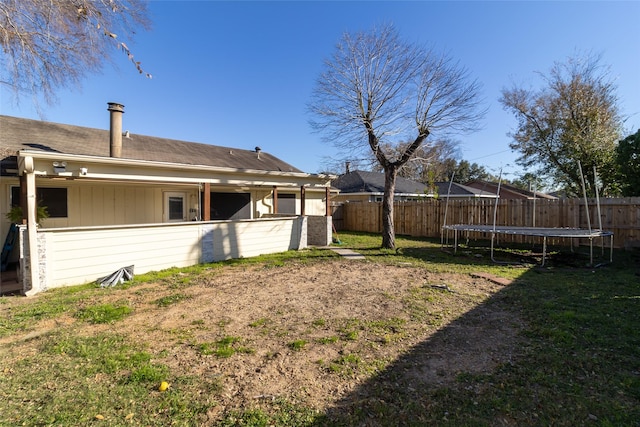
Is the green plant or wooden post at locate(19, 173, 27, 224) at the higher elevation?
wooden post at locate(19, 173, 27, 224)

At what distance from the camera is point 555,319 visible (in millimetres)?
4223

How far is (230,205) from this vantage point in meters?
12.6

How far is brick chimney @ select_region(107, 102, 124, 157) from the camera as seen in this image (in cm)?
967

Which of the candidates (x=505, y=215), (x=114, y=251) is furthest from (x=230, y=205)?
(x=505, y=215)

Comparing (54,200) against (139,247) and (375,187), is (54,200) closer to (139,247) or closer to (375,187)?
(139,247)

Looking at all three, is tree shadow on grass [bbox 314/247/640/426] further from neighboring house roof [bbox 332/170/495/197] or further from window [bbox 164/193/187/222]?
neighboring house roof [bbox 332/170/495/197]

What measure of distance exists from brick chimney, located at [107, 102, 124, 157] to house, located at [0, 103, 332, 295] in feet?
0.09

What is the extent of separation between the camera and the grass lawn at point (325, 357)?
94.0 inches

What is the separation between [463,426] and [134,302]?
5.00 m

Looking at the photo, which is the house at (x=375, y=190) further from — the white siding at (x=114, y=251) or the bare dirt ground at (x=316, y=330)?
the bare dirt ground at (x=316, y=330)

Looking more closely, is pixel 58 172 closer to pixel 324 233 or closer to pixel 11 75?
pixel 11 75

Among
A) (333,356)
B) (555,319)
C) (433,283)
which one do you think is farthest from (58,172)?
(555,319)

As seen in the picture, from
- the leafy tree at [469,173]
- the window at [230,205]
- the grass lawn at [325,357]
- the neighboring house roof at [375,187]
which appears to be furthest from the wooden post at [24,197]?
the leafy tree at [469,173]

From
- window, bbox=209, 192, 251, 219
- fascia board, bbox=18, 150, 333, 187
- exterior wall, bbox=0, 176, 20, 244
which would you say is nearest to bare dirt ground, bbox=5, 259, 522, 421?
fascia board, bbox=18, 150, 333, 187
